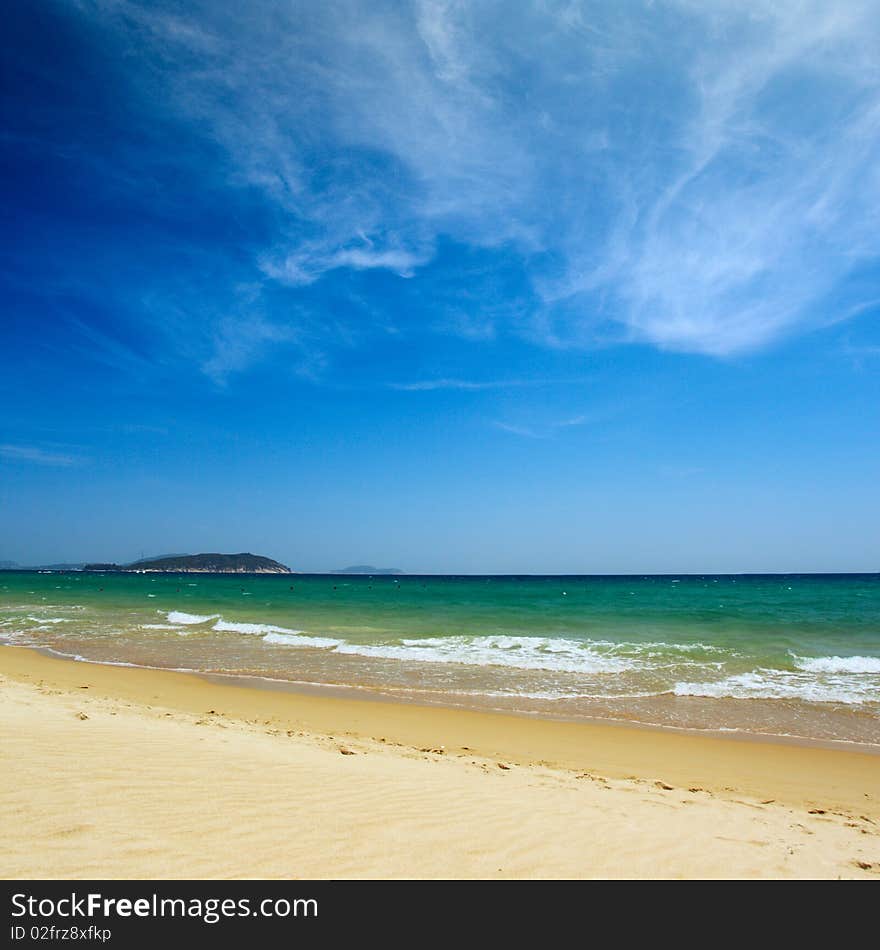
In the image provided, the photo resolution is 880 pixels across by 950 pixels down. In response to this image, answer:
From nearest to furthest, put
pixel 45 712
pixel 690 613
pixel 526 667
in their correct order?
pixel 45 712, pixel 526 667, pixel 690 613

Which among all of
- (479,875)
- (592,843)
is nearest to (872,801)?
(592,843)

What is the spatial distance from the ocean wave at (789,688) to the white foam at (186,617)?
25222 millimetres

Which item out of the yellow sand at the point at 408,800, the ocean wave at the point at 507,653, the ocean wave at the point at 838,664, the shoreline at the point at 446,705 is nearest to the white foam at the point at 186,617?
the shoreline at the point at 446,705

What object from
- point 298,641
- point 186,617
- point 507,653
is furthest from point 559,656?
point 186,617

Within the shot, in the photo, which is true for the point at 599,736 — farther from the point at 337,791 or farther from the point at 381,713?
the point at 337,791

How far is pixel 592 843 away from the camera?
16.3ft

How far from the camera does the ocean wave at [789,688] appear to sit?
12891 millimetres

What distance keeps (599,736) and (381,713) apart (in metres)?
4.49

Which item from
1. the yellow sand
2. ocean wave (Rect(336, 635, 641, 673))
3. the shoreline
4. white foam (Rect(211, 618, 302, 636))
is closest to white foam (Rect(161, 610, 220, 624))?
white foam (Rect(211, 618, 302, 636))

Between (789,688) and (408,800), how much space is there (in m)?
12.4

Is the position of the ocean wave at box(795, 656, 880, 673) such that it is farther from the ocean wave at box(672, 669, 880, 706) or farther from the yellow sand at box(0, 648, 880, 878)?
the yellow sand at box(0, 648, 880, 878)

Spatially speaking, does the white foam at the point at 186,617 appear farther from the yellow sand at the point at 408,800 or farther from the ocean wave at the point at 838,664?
the ocean wave at the point at 838,664

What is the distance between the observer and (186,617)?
1224 inches

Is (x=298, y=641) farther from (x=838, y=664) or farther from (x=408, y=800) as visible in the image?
(x=838, y=664)
